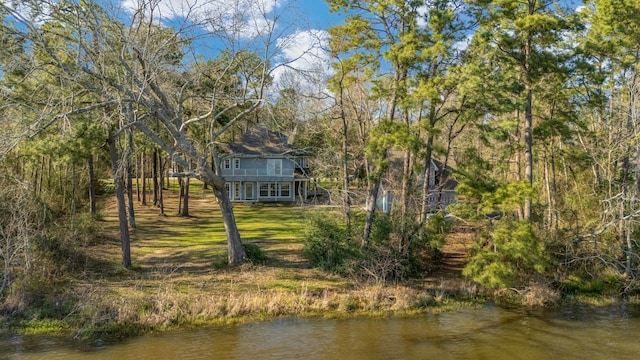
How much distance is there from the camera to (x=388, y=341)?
47.1 feet

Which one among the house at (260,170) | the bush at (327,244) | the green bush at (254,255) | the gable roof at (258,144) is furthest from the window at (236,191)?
the bush at (327,244)

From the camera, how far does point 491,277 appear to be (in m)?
17.2

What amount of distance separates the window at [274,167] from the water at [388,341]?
30.3m

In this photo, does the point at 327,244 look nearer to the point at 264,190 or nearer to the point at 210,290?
the point at 210,290

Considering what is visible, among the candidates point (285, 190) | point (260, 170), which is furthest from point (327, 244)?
point (285, 190)

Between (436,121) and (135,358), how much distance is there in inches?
562

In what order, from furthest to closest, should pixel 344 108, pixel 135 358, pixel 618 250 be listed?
1. pixel 344 108
2. pixel 618 250
3. pixel 135 358

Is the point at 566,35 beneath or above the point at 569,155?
above

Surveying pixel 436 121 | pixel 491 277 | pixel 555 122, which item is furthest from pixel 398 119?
pixel 491 277

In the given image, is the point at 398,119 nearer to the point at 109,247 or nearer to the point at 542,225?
the point at 542,225

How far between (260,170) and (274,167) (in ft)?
4.54

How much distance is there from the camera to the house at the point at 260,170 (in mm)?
44969

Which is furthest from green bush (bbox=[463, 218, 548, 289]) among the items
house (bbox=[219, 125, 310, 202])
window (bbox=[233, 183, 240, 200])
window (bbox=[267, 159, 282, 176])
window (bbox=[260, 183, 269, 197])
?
window (bbox=[233, 183, 240, 200])

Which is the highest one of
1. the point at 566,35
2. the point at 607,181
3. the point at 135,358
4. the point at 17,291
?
the point at 566,35
